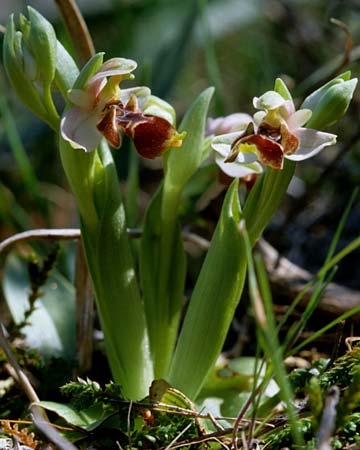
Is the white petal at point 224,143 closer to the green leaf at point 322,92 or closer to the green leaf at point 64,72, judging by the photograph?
the green leaf at point 322,92

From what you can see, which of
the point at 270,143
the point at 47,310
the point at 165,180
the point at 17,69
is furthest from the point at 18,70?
the point at 47,310

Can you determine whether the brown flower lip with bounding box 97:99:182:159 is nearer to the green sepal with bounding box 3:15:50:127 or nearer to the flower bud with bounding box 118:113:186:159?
the flower bud with bounding box 118:113:186:159

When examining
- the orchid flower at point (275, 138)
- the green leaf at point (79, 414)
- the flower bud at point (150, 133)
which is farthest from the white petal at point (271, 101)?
the green leaf at point (79, 414)

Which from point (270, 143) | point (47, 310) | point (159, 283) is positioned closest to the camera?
point (270, 143)

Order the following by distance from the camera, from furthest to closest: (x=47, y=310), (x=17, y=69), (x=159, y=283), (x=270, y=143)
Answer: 1. (x=47, y=310)
2. (x=159, y=283)
3. (x=17, y=69)
4. (x=270, y=143)

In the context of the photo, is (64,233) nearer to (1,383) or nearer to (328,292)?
(1,383)

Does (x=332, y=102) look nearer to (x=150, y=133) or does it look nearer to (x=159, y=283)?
(x=150, y=133)
